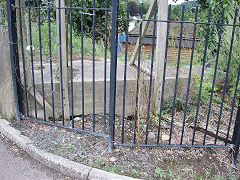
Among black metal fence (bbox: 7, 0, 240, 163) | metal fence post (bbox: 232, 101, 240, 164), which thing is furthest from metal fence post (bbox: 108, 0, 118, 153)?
metal fence post (bbox: 232, 101, 240, 164)

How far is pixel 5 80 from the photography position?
3398mm

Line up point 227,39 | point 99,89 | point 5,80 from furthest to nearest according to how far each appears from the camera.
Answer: point 227,39 < point 99,89 < point 5,80

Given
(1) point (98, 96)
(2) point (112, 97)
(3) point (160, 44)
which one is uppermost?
(3) point (160, 44)

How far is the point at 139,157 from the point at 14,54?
7.96 ft

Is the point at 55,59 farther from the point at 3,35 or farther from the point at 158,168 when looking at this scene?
the point at 158,168

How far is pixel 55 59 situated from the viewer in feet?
16.3

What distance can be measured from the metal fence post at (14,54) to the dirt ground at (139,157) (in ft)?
1.53

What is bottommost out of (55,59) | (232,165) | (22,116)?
(232,165)

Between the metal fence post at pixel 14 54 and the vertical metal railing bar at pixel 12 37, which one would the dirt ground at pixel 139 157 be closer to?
the metal fence post at pixel 14 54

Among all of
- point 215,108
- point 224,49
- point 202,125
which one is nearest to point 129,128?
point 202,125

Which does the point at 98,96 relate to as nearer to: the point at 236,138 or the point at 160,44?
the point at 160,44

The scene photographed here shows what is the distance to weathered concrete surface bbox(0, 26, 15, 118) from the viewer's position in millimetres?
3268

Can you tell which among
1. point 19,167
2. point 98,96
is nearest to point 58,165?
point 19,167

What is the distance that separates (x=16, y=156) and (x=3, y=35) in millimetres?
1803
